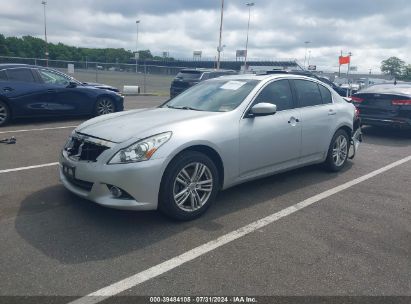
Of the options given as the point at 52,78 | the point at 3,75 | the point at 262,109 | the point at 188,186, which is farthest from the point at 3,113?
the point at 262,109

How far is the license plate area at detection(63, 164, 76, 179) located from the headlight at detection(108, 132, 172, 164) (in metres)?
0.52

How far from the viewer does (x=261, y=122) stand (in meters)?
4.59

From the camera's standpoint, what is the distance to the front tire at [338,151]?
5871 millimetres

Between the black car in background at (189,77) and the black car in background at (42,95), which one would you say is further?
the black car in background at (189,77)

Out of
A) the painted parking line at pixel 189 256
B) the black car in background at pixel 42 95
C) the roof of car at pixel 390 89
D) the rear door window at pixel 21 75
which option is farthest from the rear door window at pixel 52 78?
the roof of car at pixel 390 89

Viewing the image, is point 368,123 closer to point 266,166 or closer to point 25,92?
point 266,166

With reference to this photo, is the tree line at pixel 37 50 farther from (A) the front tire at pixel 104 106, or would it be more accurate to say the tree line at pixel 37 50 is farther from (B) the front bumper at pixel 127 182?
(B) the front bumper at pixel 127 182

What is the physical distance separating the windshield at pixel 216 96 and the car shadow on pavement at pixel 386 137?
5.30 m

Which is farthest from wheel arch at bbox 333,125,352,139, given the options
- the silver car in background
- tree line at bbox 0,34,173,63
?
tree line at bbox 0,34,173,63

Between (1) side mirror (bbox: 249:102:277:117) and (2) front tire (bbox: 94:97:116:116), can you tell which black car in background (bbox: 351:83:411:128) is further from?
(2) front tire (bbox: 94:97:116:116)

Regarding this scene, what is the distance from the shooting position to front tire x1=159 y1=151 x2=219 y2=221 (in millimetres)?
3729

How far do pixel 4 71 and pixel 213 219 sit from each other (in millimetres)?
7665

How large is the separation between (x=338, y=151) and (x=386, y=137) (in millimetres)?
4570

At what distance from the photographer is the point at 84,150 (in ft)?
12.8
